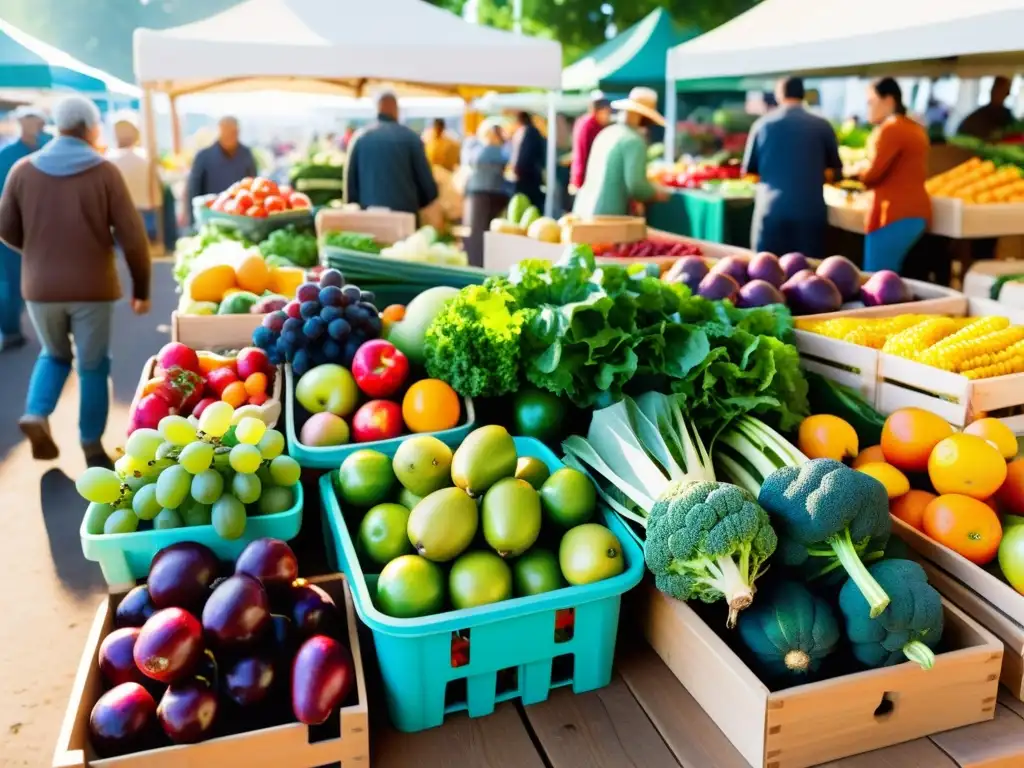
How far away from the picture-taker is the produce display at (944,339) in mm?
2307

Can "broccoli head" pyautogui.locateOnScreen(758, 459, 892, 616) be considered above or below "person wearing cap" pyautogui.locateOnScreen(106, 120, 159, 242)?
below

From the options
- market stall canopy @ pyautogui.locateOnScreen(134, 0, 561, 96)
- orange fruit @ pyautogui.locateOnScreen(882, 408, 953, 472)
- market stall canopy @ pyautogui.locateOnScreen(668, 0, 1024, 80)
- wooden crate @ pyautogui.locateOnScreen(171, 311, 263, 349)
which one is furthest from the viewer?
market stall canopy @ pyautogui.locateOnScreen(134, 0, 561, 96)

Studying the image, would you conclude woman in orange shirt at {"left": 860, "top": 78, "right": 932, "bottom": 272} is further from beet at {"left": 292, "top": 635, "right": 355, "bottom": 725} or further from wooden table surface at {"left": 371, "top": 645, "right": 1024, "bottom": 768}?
beet at {"left": 292, "top": 635, "right": 355, "bottom": 725}

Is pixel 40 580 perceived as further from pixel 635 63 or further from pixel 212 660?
pixel 635 63

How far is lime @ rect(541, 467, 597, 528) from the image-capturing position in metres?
1.63

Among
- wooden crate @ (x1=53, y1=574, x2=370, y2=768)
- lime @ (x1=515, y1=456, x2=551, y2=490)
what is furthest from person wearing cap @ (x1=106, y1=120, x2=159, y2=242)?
wooden crate @ (x1=53, y1=574, x2=370, y2=768)

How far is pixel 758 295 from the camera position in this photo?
2912mm

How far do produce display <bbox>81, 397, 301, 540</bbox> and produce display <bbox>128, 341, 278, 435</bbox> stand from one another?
0.30m

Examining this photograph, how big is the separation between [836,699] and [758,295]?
5.79ft

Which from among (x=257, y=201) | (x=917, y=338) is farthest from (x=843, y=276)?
(x=257, y=201)

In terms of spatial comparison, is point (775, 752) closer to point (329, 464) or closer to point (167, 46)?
point (329, 464)

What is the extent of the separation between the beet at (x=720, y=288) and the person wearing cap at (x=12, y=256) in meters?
5.28

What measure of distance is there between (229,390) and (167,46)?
3959mm

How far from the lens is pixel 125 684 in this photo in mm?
1378
